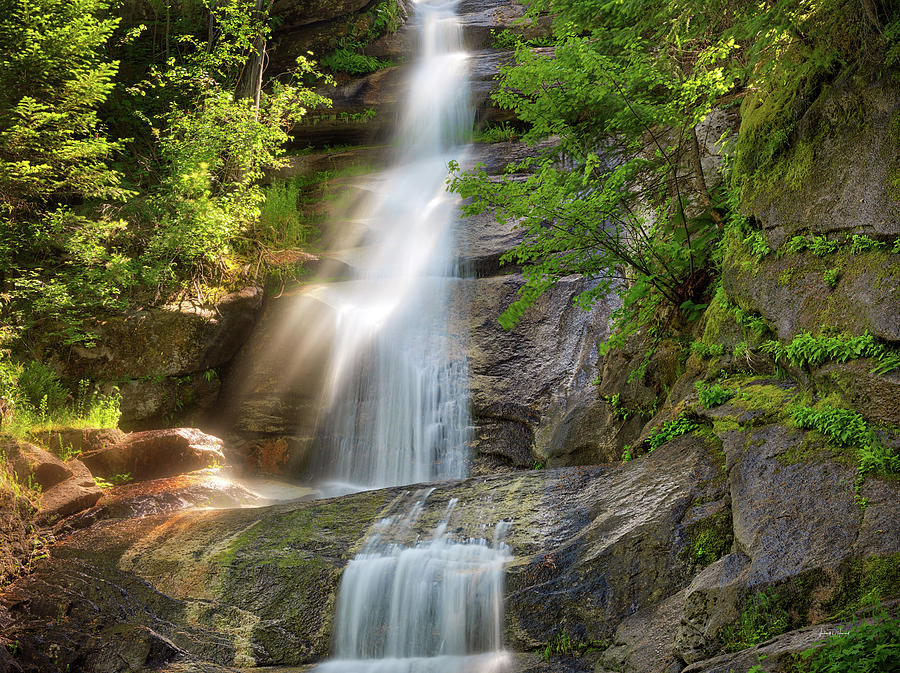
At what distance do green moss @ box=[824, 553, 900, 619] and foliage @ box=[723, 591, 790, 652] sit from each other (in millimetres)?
232

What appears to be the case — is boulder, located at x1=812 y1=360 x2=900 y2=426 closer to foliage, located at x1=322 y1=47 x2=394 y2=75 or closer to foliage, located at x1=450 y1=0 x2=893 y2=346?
foliage, located at x1=450 y1=0 x2=893 y2=346

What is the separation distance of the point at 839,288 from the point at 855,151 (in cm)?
111

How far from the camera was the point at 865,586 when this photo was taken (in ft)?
10.3

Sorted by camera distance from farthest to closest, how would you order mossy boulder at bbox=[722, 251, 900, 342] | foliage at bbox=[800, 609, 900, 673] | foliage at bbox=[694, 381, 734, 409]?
foliage at bbox=[694, 381, 734, 409], mossy boulder at bbox=[722, 251, 900, 342], foliage at bbox=[800, 609, 900, 673]

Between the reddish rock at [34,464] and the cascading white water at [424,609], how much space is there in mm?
4609

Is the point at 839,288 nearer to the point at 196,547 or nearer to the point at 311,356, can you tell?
the point at 196,547

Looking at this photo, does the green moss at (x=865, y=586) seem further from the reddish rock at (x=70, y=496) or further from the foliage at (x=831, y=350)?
the reddish rock at (x=70, y=496)

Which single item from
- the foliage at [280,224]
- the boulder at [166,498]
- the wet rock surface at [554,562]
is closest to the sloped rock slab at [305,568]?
the wet rock surface at [554,562]

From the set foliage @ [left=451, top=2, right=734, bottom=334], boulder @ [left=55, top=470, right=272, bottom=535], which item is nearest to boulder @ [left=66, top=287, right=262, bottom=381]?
boulder @ [left=55, top=470, right=272, bottom=535]

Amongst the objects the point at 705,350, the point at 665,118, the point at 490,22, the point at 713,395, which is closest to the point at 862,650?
the point at 713,395

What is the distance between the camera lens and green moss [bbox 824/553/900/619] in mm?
3068

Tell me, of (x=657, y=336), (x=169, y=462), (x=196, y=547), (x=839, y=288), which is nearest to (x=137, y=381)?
(x=169, y=462)

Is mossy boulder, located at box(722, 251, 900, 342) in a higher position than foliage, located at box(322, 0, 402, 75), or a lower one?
lower

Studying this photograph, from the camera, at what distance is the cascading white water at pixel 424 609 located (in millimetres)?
4828
